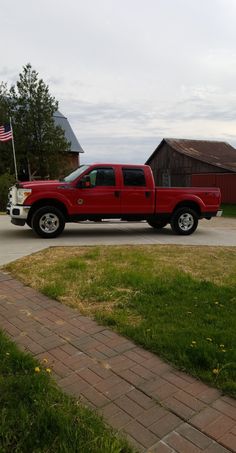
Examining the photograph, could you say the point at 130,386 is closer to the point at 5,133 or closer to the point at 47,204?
the point at 47,204

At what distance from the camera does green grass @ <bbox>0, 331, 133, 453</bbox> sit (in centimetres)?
A: 232

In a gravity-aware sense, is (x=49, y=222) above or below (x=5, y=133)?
below

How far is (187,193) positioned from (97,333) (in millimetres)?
7300

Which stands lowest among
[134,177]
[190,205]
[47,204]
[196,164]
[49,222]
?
[49,222]

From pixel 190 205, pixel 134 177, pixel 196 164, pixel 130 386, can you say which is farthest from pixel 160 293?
pixel 196 164

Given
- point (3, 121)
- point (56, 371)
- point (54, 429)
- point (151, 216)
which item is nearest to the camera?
point (54, 429)

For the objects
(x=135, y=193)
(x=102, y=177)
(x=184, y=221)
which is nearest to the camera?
(x=102, y=177)

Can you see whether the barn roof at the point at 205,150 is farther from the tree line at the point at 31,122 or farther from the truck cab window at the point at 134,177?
the truck cab window at the point at 134,177

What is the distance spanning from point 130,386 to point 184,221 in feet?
26.6

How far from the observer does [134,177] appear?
10344 mm

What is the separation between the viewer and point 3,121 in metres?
29.4

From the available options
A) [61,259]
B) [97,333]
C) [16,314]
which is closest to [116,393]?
[97,333]

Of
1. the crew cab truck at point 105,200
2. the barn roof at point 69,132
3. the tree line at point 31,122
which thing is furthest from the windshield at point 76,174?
the barn roof at point 69,132

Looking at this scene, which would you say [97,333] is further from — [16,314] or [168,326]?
[16,314]
